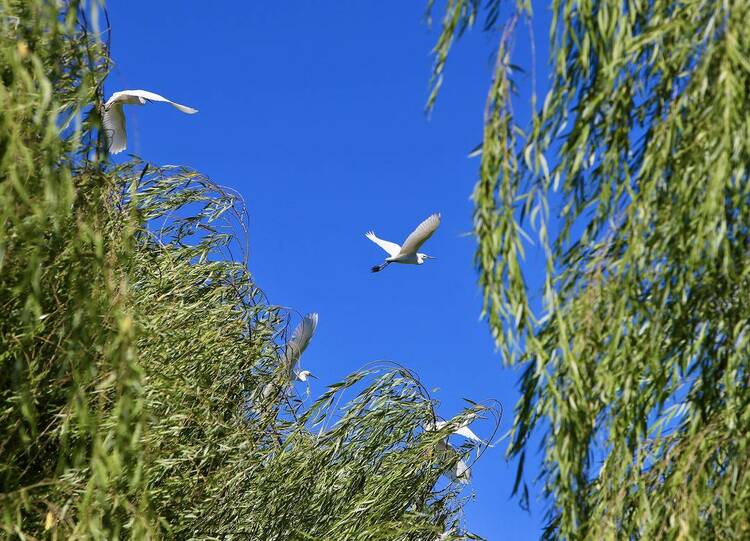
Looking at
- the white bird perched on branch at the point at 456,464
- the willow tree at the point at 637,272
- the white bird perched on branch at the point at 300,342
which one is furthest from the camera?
the white bird perched on branch at the point at 300,342

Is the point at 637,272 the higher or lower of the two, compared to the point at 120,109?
lower

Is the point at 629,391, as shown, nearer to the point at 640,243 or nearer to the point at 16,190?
the point at 640,243

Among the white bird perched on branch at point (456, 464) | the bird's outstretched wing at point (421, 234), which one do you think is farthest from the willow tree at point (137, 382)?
the bird's outstretched wing at point (421, 234)

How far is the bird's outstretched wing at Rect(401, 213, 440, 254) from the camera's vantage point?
20.6ft

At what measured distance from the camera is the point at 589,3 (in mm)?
3070

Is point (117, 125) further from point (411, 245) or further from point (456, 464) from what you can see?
point (456, 464)

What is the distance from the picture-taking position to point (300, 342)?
6.61 meters

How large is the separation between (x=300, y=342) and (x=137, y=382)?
343cm

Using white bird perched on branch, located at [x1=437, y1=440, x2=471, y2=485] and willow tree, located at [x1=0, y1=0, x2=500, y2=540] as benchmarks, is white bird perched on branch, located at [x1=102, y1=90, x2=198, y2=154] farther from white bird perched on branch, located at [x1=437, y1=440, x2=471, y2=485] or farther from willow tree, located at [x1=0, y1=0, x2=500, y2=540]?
white bird perched on branch, located at [x1=437, y1=440, x2=471, y2=485]

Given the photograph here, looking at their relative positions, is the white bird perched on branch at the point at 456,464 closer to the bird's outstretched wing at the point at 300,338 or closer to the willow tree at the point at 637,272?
the bird's outstretched wing at the point at 300,338

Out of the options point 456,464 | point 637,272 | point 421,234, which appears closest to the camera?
point 637,272

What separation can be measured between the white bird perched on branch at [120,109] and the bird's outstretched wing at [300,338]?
1462 millimetres

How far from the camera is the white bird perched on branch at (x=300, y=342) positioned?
6.56m

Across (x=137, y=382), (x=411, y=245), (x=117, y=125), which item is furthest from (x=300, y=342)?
(x=137, y=382)
